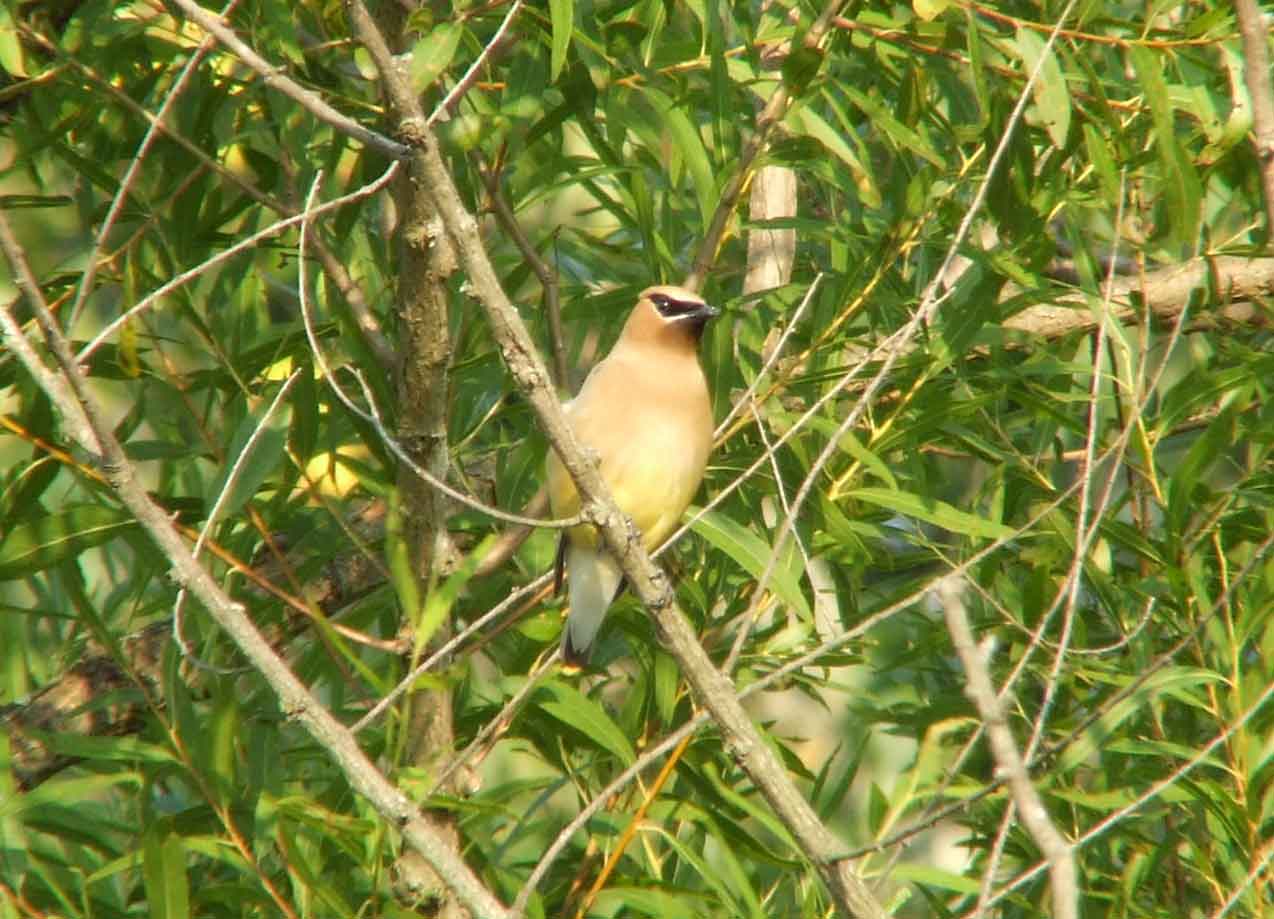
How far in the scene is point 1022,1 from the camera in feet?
10.5

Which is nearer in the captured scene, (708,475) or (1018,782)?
(1018,782)

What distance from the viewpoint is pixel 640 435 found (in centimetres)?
361

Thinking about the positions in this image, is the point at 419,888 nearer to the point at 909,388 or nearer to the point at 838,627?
the point at 838,627

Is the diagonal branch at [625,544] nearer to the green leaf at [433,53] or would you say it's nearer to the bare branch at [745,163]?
the green leaf at [433,53]

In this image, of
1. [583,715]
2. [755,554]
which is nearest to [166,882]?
[583,715]

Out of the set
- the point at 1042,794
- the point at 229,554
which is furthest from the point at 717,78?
the point at 1042,794

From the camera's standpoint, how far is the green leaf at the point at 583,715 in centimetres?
301

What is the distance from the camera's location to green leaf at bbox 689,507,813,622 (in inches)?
118

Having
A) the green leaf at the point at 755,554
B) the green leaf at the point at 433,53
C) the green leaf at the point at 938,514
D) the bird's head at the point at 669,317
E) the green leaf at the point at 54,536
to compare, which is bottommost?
the green leaf at the point at 938,514

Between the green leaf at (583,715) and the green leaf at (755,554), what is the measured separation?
0.35 metres

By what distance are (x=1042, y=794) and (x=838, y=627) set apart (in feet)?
1.74

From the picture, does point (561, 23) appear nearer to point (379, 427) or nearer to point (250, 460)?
point (379, 427)

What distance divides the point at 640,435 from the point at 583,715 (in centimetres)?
75

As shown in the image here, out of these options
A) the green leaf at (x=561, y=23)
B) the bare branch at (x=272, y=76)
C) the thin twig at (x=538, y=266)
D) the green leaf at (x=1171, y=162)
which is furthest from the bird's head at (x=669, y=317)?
the bare branch at (x=272, y=76)
